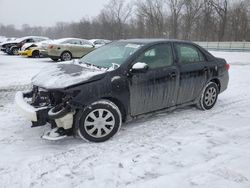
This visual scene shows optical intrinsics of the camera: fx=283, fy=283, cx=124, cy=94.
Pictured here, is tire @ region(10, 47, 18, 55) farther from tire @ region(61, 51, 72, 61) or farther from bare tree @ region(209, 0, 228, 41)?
bare tree @ region(209, 0, 228, 41)

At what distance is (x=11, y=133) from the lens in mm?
4754

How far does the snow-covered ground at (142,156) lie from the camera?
3.34 metres

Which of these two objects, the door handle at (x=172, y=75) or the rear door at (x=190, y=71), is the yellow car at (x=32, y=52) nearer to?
the rear door at (x=190, y=71)

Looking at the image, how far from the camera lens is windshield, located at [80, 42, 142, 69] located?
15.9ft

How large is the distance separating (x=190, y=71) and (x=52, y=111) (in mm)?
2853

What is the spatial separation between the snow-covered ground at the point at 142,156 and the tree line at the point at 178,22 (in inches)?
1967

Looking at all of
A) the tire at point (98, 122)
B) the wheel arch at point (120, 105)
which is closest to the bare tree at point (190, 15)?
the wheel arch at point (120, 105)

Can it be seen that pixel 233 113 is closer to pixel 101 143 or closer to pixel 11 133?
pixel 101 143

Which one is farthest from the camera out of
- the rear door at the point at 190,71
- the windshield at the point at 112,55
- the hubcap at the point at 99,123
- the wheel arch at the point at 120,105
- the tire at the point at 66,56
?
the tire at the point at 66,56

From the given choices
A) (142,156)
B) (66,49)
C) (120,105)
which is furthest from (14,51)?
(142,156)

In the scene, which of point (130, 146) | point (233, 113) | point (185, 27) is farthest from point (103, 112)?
point (185, 27)

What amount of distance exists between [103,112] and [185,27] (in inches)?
2258

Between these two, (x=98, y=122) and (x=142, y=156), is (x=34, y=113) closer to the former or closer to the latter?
(x=98, y=122)

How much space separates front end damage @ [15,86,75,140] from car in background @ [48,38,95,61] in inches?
454
